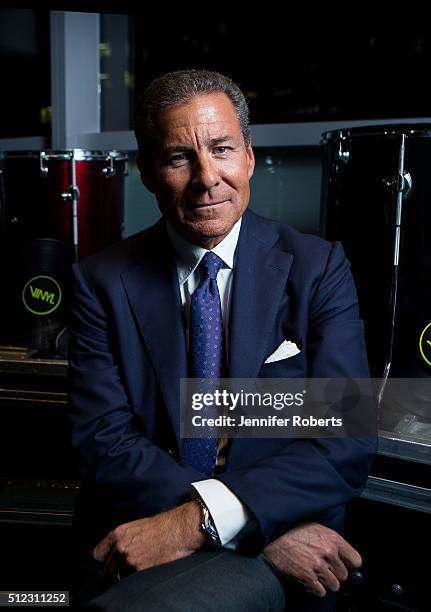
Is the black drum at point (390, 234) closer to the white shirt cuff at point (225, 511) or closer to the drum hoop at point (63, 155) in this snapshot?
the white shirt cuff at point (225, 511)

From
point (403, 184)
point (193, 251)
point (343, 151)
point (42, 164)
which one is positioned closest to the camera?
point (193, 251)

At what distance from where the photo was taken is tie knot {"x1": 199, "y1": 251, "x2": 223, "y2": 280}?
4.92 ft

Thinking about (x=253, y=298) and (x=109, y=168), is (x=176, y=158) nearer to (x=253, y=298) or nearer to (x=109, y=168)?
(x=253, y=298)

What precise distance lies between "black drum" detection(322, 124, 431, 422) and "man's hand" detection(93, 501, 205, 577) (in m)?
0.74

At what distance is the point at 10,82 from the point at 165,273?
2.26m

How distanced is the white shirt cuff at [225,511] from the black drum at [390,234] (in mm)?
687

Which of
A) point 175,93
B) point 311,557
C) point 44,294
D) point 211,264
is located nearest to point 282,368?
point 211,264

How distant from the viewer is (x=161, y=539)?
4.18ft

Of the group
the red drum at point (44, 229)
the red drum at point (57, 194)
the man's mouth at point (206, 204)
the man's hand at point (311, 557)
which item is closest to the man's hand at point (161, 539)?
the man's hand at point (311, 557)

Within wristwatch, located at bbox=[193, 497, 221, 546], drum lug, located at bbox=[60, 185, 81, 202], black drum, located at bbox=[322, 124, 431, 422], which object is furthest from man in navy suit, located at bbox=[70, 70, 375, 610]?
drum lug, located at bbox=[60, 185, 81, 202]

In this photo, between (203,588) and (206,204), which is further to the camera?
(206,204)

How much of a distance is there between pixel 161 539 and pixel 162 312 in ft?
1.56

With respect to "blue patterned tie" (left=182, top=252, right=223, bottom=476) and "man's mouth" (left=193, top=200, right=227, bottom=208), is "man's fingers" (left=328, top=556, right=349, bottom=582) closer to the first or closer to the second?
"blue patterned tie" (left=182, top=252, right=223, bottom=476)

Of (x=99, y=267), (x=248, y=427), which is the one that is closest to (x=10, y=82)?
(x=99, y=267)
